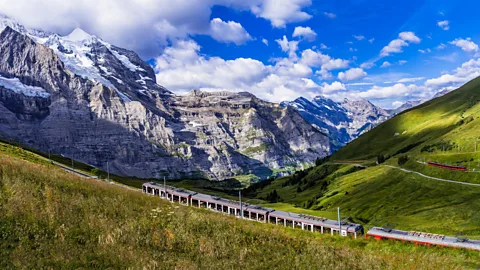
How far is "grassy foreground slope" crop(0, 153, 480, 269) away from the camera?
9664mm

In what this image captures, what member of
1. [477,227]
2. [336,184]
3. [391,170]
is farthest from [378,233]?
[336,184]

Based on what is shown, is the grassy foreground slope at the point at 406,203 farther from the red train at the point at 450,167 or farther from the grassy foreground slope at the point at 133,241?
the grassy foreground slope at the point at 133,241

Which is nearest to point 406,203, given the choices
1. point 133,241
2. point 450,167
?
point 450,167

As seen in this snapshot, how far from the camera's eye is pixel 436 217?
73375 mm

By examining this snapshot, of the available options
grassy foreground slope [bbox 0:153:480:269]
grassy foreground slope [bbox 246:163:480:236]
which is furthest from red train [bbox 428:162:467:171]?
grassy foreground slope [bbox 0:153:480:269]

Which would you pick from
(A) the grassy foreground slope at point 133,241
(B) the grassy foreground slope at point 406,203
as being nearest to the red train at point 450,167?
(B) the grassy foreground slope at point 406,203

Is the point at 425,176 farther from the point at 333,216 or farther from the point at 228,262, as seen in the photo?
the point at 228,262

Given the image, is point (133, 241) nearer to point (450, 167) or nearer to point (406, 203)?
point (406, 203)

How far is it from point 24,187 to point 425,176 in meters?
126

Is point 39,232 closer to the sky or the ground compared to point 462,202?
closer to the sky

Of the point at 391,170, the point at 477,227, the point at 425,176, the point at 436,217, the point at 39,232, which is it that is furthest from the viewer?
the point at 391,170

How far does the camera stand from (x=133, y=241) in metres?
11.4

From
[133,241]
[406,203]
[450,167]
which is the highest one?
[133,241]

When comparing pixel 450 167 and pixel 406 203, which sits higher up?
pixel 450 167
